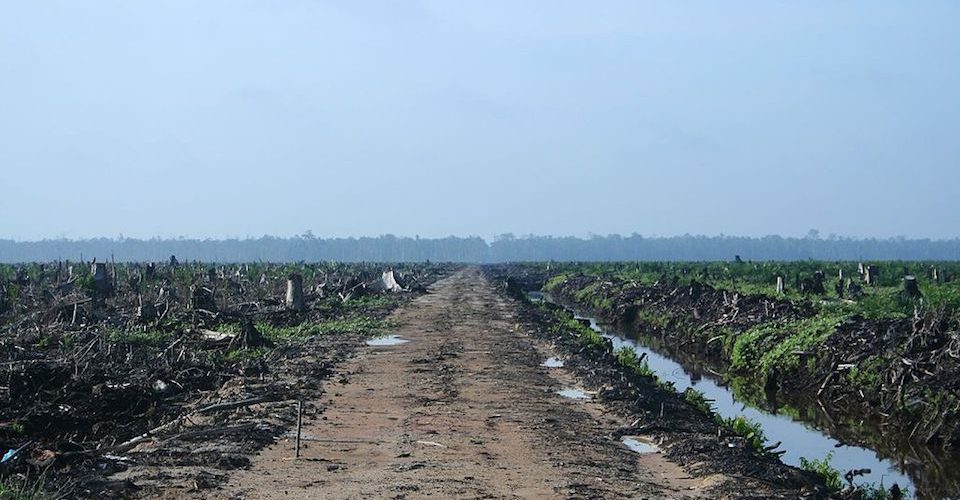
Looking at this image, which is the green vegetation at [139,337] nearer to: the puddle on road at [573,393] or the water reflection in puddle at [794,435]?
the puddle on road at [573,393]

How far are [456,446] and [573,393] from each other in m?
5.71

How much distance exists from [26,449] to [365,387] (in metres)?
7.37

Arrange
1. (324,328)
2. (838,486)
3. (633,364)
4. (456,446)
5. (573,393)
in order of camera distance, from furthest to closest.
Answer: (324,328), (633,364), (573,393), (456,446), (838,486)

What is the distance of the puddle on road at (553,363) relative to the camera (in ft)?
67.8

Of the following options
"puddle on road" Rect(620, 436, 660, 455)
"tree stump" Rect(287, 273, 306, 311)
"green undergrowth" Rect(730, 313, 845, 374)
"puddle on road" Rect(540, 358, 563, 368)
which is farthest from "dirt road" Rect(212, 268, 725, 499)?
"tree stump" Rect(287, 273, 306, 311)

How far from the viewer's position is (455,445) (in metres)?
11.4

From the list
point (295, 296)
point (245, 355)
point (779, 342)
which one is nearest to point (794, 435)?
point (779, 342)

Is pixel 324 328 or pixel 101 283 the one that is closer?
pixel 324 328

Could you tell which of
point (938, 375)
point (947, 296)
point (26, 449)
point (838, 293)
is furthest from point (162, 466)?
point (838, 293)

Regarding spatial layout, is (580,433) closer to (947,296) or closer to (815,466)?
(815,466)

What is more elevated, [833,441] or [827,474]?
[827,474]

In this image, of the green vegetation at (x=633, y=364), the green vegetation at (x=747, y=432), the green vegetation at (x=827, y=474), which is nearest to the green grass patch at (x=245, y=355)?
the green vegetation at (x=633, y=364)

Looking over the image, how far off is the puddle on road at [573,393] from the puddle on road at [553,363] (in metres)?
3.41

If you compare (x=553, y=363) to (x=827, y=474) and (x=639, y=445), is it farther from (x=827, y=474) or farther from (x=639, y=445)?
(x=827, y=474)
